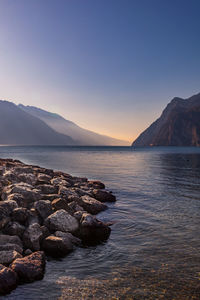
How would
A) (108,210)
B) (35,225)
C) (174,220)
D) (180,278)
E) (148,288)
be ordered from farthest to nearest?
(108,210) < (174,220) < (35,225) < (180,278) < (148,288)

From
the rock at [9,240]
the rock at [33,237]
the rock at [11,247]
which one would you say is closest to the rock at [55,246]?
the rock at [33,237]

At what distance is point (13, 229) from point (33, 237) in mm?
990

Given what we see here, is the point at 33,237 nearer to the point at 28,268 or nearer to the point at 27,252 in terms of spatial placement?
the point at 27,252

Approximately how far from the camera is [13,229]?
914 cm

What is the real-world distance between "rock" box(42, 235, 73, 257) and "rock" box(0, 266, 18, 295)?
217cm

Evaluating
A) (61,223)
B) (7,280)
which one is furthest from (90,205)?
(7,280)

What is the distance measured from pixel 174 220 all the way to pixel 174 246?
3.42m

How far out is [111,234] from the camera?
1088 centimetres

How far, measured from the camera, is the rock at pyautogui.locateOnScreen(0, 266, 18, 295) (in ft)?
20.7

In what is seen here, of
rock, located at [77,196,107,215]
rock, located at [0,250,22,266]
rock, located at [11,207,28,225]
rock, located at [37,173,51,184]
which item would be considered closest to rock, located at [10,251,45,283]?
rock, located at [0,250,22,266]

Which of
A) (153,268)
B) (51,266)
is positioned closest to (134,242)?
(153,268)

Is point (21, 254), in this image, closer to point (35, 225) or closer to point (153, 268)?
point (35, 225)

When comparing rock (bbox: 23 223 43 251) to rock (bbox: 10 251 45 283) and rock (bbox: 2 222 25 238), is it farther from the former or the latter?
rock (bbox: 10 251 45 283)

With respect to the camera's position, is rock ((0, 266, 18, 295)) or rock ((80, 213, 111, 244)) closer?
rock ((0, 266, 18, 295))
